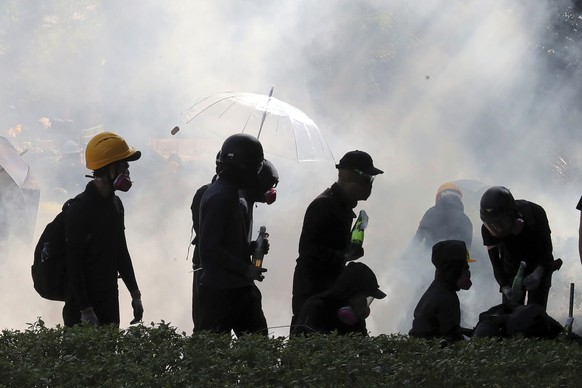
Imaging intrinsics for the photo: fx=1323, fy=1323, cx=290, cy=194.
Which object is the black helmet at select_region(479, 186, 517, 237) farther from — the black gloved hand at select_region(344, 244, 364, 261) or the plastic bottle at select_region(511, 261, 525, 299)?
the black gloved hand at select_region(344, 244, 364, 261)

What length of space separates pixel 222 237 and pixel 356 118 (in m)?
13.4

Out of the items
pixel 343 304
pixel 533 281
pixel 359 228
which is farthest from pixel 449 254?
pixel 533 281

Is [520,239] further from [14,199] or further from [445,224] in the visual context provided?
[14,199]

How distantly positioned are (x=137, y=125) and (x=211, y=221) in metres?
16.3

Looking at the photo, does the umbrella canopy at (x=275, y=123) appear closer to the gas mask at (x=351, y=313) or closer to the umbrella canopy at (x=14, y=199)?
the gas mask at (x=351, y=313)

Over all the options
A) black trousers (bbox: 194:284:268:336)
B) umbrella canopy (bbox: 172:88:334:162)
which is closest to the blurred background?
umbrella canopy (bbox: 172:88:334:162)

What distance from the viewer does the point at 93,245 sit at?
7.09 m

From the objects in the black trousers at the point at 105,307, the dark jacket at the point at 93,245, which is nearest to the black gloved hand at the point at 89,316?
the dark jacket at the point at 93,245

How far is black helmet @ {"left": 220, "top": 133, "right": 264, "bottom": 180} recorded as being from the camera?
279 inches

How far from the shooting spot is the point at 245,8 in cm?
1848

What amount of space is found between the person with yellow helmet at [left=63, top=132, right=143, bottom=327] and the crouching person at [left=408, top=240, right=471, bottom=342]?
1.54 m

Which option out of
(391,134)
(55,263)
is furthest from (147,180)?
(55,263)

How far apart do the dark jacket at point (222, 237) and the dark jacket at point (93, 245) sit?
520 mm

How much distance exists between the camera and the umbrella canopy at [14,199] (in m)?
14.1
